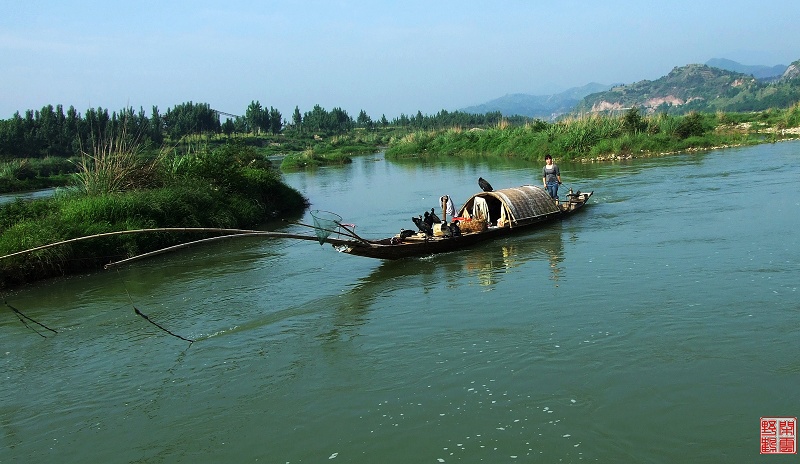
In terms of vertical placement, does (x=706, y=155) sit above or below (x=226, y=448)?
above

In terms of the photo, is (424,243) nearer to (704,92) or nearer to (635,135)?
(635,135)

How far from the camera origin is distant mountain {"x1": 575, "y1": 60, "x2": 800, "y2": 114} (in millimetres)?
76562

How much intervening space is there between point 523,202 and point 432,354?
23.2ft

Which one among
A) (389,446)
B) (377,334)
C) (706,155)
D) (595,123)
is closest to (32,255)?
(377,334)

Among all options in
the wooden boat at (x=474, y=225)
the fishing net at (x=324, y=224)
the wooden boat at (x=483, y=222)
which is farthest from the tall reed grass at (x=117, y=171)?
the fishing net at (x=324, y=224)

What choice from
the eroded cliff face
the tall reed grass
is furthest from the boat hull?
the eroded cliff face

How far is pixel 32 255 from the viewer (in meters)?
11.8

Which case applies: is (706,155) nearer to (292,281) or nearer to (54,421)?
(292,281)

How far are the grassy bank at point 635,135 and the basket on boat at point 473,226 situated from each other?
1786cm

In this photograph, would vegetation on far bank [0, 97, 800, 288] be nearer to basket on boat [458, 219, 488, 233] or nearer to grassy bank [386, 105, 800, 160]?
grassy bank [386, 105, 800, 160]

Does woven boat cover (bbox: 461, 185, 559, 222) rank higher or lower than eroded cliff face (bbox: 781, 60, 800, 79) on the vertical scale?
lower

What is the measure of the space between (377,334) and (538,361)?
216 cm

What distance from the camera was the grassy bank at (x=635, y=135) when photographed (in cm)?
2886

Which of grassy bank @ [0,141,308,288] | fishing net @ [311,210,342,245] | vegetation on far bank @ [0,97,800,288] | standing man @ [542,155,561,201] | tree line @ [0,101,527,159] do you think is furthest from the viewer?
tree line @ [0,101,527,159]
